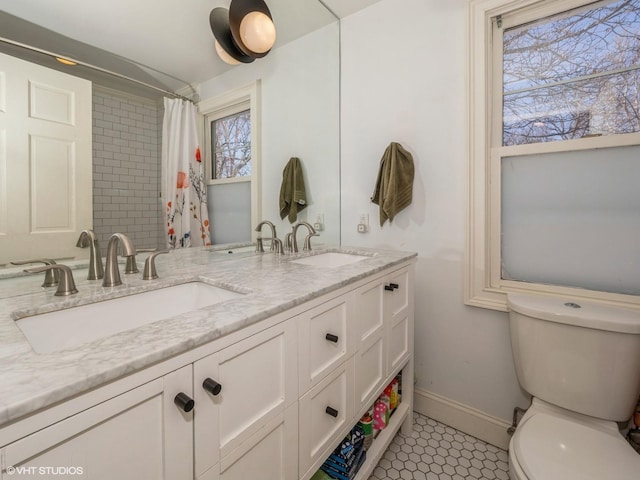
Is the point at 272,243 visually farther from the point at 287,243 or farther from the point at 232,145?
the point at 232,145

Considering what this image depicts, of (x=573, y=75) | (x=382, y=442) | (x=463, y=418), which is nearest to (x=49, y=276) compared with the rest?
(x=382, y=442)

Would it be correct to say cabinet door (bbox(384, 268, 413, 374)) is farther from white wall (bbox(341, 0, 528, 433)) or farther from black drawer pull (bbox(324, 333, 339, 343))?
black drawer pull (bbox(324, 333, 339, 343))

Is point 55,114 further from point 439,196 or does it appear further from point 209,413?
point 439,196

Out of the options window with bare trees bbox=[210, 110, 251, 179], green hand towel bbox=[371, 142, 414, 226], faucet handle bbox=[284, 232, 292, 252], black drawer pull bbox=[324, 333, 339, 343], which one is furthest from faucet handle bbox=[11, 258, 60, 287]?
green hand towel bbox=[371, 142, 414, 226]

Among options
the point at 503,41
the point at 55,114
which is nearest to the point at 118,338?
the point at 55,114

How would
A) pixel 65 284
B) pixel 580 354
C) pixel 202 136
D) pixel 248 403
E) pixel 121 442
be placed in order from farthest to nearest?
pixel 202 136 < pixel 580 354 < pixel 65 284 < pixel 248 403 < pixel 121 442

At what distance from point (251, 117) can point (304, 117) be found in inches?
18.3

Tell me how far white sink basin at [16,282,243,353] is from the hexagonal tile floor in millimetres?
1153

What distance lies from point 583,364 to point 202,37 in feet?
6.40

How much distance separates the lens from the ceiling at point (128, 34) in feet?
2.75

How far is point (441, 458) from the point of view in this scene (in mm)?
1491

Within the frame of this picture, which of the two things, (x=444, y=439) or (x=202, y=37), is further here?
(x=444, y=439)

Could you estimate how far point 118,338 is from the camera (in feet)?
1.83

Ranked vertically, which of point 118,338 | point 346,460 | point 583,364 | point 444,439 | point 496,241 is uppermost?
point 496,241
